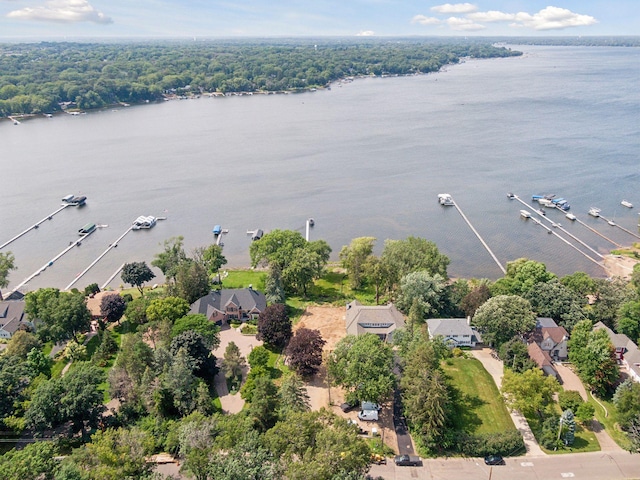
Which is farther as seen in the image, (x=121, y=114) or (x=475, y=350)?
(x=121, y=114)

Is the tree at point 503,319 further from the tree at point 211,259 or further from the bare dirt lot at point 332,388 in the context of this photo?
the tree at point 211,259

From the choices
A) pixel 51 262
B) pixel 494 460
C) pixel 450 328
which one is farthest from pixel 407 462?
pixel 51 262

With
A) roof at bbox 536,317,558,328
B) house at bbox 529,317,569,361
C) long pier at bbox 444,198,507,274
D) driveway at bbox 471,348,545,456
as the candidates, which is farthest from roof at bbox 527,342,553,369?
long pier at bbox 444,198,507,274

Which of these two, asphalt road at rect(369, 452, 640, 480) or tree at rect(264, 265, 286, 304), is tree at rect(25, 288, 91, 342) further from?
asphalt road at rect(369, 452, 640, 480)

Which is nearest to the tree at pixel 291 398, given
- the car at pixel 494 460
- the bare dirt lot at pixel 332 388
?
the bare dirt lot at pixel 332 388

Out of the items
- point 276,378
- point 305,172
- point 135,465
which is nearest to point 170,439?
point 135,465

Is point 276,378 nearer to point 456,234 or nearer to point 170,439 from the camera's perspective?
point 170,439
